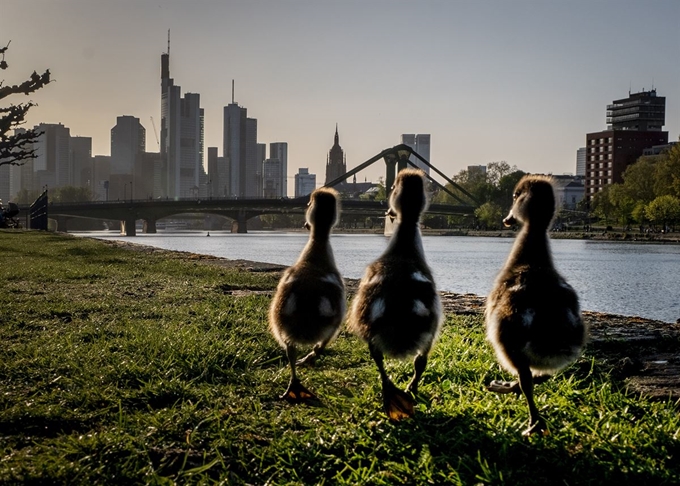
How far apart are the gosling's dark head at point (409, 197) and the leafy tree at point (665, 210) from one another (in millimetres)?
82275

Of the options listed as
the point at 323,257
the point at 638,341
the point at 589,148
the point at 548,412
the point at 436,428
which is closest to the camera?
the point at 436,428

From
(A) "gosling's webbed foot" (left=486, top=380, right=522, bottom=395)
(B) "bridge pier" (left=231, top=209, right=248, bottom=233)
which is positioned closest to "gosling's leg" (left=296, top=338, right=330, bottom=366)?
(A) "gosling's webbed foot" (left=486, top=380, right=522, bottom=395)

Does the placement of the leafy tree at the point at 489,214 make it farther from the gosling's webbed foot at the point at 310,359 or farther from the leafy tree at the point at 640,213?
the gosling's webbed foot at the point at 310,359

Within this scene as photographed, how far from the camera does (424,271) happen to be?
4.50 m

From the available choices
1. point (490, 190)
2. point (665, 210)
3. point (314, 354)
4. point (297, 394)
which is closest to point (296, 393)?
point (297, 394)

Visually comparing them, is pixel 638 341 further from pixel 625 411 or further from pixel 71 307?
pixel 71 307

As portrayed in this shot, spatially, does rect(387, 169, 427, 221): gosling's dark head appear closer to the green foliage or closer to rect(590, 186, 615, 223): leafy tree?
the green foliage

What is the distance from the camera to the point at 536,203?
4.36 metres

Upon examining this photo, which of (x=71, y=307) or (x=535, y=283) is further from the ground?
(x=535, y=283)

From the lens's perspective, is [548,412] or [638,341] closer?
[548,412]

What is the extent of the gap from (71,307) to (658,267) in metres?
33.9

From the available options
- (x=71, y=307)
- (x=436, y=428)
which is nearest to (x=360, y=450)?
(x=436, y=428)

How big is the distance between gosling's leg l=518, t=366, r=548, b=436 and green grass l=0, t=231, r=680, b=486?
6 centimetres

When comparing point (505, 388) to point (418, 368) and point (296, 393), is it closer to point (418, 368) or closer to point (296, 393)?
point (418, 368)
